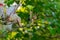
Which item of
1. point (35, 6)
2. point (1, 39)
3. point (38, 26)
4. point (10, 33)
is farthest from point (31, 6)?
point (1, 39)

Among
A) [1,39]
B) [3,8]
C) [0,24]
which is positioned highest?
[3,8]

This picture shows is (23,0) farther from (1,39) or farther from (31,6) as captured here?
(1,39)

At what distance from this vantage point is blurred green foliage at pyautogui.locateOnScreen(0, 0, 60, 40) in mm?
1294

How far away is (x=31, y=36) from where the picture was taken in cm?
142

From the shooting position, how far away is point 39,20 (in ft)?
4.67

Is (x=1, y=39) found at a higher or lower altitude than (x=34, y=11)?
lower

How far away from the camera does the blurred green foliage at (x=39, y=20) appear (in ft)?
4.25

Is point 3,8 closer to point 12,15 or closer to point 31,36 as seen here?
point 12,15

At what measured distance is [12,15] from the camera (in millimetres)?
1577

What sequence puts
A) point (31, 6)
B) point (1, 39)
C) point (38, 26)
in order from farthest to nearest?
point (1, 39), point (38, 26), point (31, 6)

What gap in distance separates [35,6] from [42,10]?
0.06 m

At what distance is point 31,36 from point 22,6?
237 millimetres

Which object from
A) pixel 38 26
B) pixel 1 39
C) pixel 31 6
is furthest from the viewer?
pixel 1 39

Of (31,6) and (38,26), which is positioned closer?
(31,6)
